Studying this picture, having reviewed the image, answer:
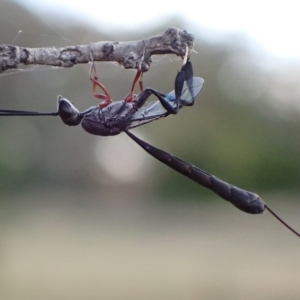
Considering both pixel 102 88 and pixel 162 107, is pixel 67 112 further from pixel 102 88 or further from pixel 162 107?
pixel 162 107

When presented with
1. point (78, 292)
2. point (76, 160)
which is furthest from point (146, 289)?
point (76, 160)

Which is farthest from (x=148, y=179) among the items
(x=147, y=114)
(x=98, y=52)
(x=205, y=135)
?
(x=98, y=52)

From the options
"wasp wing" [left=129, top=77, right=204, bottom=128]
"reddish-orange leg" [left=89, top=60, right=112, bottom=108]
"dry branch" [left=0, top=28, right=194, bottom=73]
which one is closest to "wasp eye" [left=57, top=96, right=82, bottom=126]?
"reddish-orange leg" [left=89, top=60, right=112, bottom=108]

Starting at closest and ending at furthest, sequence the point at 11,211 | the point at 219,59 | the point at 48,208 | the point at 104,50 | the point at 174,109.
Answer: the point at 104,50, the point at 174,109, the point at 11,211, the point at 48,208, the point at 219,59

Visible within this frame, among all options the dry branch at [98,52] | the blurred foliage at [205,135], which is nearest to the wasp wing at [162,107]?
the dry branch at [98,52]

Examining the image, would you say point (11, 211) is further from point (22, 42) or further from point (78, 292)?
point (78, 292)
